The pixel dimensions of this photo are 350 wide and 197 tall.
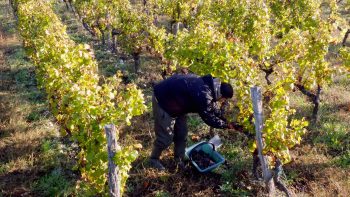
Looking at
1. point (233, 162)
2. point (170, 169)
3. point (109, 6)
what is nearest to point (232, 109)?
point (233, 162)

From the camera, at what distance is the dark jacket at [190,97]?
195 inches

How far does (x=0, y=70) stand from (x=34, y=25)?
2.81 meters

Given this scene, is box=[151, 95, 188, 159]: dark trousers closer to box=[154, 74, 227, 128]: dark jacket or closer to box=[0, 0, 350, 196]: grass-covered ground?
box=[154, 74, 227, 128]: dark jacket

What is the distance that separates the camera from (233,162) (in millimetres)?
6004

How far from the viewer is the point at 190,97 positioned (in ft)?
16.7

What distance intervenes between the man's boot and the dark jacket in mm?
748

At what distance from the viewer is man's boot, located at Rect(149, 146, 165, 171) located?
5781 millimetres

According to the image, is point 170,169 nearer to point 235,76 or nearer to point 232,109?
point 235,76

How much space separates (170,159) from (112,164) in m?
2.39

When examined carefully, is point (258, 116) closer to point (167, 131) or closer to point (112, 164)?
point (167, 131)

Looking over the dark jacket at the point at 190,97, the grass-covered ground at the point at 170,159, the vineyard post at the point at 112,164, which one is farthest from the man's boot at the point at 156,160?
the vineyard post at the point at 112,164

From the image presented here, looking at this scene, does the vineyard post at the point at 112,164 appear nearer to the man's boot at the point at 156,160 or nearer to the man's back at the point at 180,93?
the man's back at the point at 180,93

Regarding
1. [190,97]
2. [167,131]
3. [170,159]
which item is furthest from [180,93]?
[170,159]

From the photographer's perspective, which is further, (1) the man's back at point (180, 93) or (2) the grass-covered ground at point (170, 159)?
(2) the grass-covered ground at point (170, 159)
